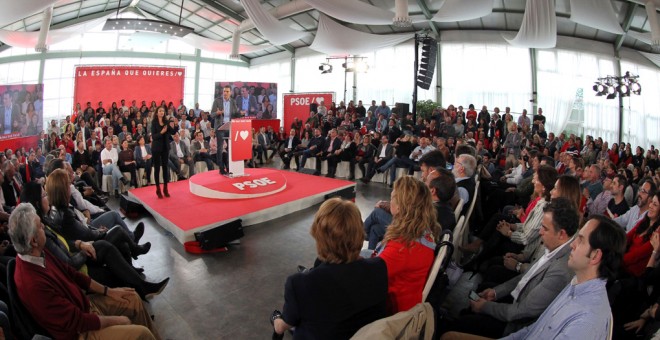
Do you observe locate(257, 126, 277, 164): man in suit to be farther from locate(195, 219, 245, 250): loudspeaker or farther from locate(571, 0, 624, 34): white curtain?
locate(571, 0, 624, 34): white curtain

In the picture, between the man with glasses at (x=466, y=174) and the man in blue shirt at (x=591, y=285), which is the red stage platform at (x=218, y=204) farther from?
the man in blue shirt at (x=591, y=285)

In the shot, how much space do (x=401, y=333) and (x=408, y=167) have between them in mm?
7339

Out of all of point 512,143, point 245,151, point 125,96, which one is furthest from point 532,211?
point 125,96

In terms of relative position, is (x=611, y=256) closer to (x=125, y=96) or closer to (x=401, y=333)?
(x=401, y=333)

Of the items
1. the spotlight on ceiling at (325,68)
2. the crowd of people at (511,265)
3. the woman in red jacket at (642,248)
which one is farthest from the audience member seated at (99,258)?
the spotlight on ceiling at (325,68)

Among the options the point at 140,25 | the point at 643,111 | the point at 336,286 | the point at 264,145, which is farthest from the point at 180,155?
the point at 643,111

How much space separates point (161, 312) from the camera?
11.1 ft

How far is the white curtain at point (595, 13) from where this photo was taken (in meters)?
7.76

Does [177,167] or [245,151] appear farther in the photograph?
[177,167]

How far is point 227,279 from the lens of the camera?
13.2 ft

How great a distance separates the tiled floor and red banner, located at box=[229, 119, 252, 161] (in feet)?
5.14

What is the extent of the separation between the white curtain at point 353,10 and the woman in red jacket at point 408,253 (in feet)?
24.4

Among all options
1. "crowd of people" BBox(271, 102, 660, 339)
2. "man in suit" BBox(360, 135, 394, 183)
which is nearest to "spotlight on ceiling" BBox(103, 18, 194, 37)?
"man in suit" BBox(360, 135, 394, 183)

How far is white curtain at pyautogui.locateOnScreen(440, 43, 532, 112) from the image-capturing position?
1320cm
